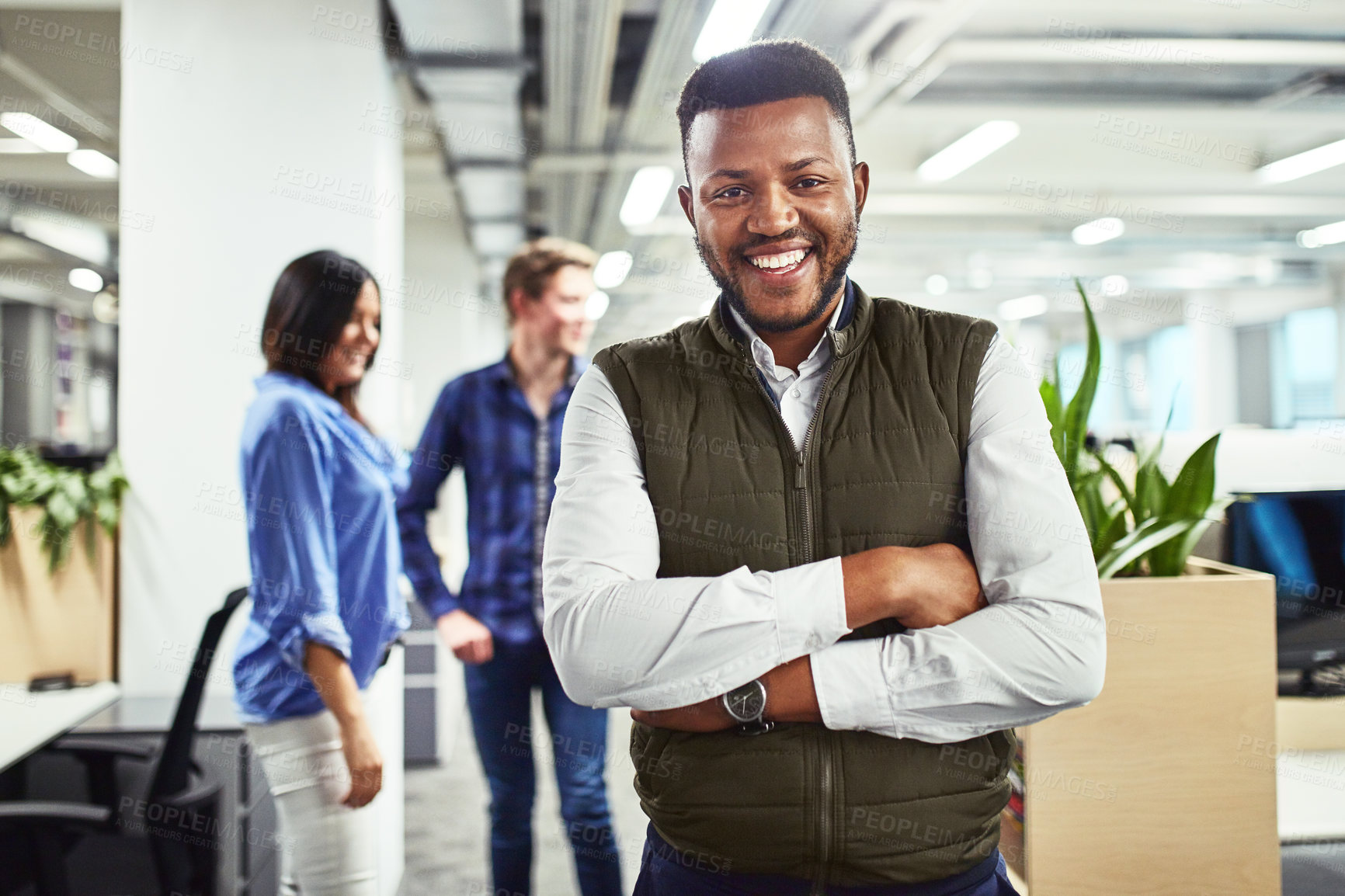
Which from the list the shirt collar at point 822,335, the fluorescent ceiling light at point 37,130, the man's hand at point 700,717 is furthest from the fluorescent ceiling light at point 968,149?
the fluorescent ceiling light at point 37,130

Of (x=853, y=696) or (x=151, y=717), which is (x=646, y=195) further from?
(x=853, y=696)

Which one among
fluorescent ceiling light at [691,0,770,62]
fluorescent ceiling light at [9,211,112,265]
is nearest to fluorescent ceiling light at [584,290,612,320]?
fluorescent ceiling light at [9,211,112,265]

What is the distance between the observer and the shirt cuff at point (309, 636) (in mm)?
1556

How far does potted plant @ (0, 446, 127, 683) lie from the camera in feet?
8.03

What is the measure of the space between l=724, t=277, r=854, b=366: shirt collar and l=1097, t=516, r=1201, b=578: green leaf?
0.52 metres

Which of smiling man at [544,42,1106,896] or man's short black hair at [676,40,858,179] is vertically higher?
man's short black hair at [676,40,858,179]

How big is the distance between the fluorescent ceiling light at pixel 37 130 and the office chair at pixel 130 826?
Answer: 370 cm

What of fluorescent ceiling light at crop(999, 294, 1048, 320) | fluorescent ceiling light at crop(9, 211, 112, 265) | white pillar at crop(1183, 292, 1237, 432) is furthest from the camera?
fluorescent ceiling light at crop(999, 294, 1048, 320)

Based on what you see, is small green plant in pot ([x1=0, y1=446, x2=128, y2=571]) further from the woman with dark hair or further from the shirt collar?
the shirt collar

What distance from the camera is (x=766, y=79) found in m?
0.98

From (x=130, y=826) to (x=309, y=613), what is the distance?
0.62 metres

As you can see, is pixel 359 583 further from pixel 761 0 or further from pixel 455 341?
pixel 455 341

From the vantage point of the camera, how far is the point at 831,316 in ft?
3.48

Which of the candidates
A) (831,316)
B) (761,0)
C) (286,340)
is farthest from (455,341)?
(831,316)
